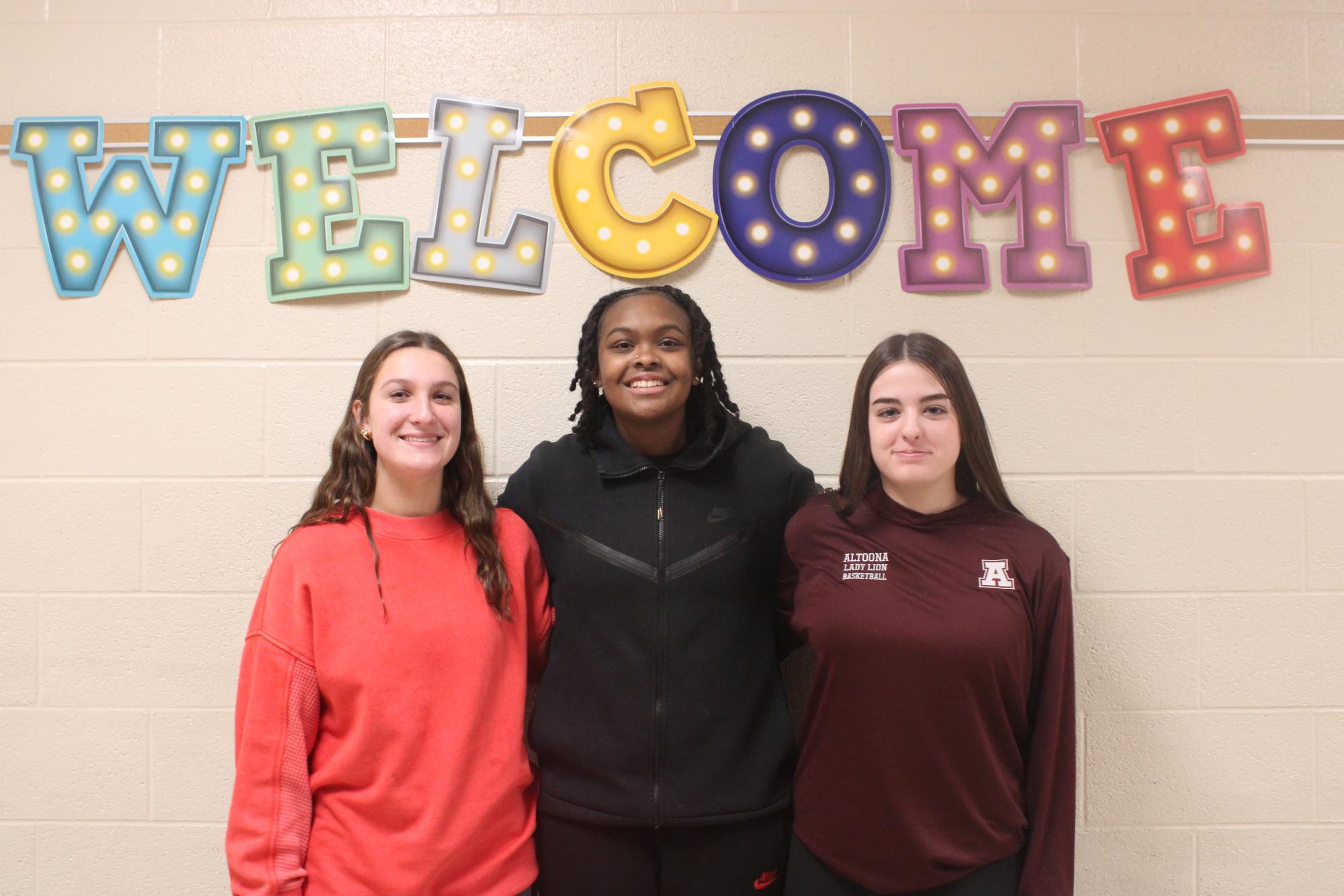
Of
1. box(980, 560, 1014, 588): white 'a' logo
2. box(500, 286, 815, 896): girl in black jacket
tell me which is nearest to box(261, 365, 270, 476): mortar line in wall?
box(500, 286, 815, 896): girl in black jacket

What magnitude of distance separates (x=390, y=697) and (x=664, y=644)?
1.52ft

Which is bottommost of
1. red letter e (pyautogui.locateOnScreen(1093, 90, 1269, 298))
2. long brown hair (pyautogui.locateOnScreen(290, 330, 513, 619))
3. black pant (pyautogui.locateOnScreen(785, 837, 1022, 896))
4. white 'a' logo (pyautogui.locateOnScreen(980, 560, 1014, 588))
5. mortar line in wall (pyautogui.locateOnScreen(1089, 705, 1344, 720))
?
black pant (pyautogui.locateOnScreen(785, 837, 1022, 896))

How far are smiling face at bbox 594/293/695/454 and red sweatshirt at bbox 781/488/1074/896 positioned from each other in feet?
1.36

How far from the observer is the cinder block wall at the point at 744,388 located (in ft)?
5.87

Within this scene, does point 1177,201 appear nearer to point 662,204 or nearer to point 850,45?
point 850,45

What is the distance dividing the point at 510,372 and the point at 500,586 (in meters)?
0.56

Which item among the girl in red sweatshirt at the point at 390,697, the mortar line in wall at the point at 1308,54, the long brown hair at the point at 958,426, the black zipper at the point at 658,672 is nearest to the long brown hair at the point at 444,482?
the girl in red sweatshirt at the point at 390,697

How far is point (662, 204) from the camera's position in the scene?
1.79 meters

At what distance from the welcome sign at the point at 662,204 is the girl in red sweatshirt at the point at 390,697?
0.46 m

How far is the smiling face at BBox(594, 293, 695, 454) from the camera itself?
1456mm

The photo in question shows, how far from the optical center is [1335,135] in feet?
5.87

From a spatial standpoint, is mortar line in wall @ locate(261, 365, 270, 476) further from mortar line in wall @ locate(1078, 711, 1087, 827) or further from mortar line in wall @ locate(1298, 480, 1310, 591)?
mortar line in wall @ locate(1298, 480, 1310, 591)

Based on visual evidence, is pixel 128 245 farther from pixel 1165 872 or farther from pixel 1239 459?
pixel 1165 872

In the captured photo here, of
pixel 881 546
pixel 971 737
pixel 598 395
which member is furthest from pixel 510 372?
pixel 971 737
